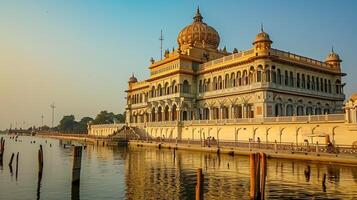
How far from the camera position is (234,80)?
54.4 m

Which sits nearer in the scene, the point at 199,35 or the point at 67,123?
the point at 199,35

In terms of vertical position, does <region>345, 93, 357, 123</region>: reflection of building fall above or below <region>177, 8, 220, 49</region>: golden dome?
below

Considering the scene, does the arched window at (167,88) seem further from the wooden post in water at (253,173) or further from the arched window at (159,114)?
the wooden post in water at (253,173)

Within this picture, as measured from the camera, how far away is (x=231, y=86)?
54.9m

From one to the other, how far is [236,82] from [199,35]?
1708cm

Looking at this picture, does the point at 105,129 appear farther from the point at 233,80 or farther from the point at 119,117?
the point at 119,117

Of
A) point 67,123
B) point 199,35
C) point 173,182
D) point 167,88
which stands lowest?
point 173,182

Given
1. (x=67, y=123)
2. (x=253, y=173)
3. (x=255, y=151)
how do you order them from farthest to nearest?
1. (x=67, y=123)
2. (x=255, y=151)
3. (x=253, y=173)

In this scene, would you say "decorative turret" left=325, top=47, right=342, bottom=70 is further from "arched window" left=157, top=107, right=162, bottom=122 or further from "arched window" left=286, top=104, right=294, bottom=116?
"arched window" left=157, top=107, right=162, bottom=122

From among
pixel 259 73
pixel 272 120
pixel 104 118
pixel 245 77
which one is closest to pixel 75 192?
pixel 272 120

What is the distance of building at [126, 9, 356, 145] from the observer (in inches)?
1929

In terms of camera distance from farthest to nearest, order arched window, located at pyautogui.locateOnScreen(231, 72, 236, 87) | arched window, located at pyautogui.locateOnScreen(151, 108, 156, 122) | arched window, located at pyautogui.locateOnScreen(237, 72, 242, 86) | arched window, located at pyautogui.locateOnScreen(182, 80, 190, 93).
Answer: arched window, located at pyautogui.locateOnScreen(151, 108, 156, 122) < arched window, located at pyautogui.locateOnScreen(182, 80, 190, 93) < arched window, located at pyautogui.locateOnScreen(231, 72, 236, 87) < arched window, located at pyautogui.locateOnScreen(237, 72, 242, 86)

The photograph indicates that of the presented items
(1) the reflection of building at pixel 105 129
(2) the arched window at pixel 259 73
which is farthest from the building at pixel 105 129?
(2) the arched window at pixel 259 73

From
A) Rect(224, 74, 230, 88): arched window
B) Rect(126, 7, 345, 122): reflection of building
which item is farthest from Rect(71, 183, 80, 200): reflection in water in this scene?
Rect(224, 74, 230, 88): arched window
